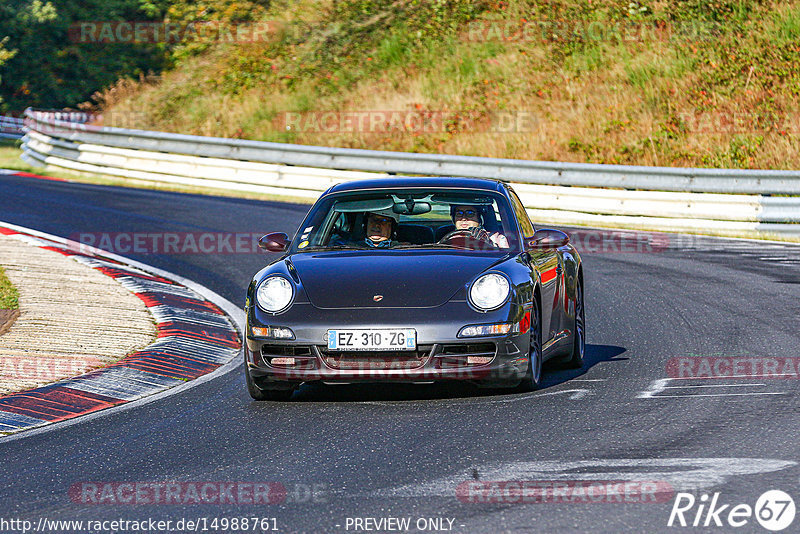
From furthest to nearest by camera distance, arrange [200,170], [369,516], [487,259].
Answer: [200,170] → [487,259] → [369,516]

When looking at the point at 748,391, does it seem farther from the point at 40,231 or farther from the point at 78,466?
the point at 40,231

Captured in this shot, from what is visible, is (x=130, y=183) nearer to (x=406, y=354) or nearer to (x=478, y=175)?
(x=478, y=175)

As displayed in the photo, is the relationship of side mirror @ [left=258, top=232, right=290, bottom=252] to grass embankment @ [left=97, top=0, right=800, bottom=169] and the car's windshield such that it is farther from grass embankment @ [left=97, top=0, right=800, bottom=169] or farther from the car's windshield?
grass embankment @ [left=97, top=0, right=800, bottom=169]

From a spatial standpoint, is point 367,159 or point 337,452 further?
point 367,159

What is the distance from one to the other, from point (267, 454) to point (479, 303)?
69.9 inches

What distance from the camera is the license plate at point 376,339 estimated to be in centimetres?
706

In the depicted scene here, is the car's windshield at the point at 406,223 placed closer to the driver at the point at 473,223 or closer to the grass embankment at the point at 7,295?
the driver at the point at 473,223

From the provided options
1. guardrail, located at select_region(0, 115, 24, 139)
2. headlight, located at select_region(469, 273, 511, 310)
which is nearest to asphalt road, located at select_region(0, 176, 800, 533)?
headlight, located at select_region(469, 273, 511, 310)

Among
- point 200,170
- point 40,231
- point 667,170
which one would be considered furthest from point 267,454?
point 200,170

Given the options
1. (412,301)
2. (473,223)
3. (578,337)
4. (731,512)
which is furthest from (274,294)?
(731,512)

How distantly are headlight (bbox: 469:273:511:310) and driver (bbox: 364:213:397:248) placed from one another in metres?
1.11

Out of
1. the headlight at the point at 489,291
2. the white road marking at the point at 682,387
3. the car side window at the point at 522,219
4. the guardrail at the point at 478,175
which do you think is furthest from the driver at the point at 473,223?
the guardrail at the point at 478,175

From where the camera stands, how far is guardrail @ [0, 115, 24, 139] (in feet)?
129

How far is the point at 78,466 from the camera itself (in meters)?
5.98
